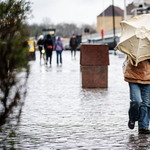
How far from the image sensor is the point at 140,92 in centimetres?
598

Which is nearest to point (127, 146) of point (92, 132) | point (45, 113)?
point (92, 132)

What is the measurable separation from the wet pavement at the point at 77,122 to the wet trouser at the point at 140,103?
0.76 ft

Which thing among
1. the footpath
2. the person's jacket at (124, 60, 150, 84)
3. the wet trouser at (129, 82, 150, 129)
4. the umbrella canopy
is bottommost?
the footpath

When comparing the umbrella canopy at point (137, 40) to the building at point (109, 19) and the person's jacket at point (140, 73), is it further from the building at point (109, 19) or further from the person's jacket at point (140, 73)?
the building at point (109, 19)

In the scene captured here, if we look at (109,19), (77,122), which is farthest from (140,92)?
(109,19)

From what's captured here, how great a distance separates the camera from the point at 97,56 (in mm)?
11500

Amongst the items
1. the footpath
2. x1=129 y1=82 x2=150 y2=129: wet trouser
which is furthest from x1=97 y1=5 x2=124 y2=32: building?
x1=129 y1=82 x2=150 y2=129: wet trouser

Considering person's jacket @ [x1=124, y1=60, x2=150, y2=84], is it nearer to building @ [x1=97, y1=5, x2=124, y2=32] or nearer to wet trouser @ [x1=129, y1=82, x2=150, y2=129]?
wet trouser @ [x1=129, y1=82, x2=150, y2=129]

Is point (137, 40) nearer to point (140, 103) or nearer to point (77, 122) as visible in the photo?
point (140, 103)

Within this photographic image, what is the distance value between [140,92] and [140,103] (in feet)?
0.65

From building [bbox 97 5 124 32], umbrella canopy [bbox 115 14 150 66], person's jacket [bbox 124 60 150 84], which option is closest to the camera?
umbrella canopy [bbox 115 14 150 66]

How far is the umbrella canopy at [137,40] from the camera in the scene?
18.4ft

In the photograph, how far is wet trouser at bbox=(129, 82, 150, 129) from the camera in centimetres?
583

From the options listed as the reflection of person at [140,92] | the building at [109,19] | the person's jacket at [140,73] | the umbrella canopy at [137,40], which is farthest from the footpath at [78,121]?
the building at [109,19]
